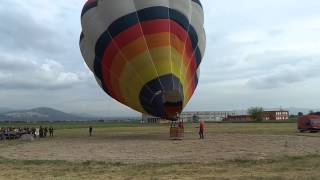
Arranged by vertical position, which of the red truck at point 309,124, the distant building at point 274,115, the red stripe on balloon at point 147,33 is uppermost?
the red stripe on balloon at point 147,33

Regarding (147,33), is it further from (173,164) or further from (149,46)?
(173,164)

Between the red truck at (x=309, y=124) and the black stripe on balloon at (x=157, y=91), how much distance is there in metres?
17.0

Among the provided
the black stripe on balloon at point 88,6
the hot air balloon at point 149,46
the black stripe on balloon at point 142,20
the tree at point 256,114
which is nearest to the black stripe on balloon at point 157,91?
the hot air balloon at point 149,46

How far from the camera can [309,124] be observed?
120ft

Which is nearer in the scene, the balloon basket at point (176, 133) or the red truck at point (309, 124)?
the balloon basket at point (176, 133)

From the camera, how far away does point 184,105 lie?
24.2 m

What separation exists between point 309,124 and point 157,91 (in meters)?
18.6

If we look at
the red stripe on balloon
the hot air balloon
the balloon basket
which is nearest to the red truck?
the balloon basket

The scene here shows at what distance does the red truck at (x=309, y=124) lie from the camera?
36625 mm

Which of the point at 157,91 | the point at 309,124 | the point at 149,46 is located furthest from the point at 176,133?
the point at 309,124

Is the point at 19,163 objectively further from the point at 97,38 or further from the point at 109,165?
the point at 97,38

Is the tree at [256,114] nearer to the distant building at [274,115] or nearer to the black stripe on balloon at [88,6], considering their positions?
the distant building at [274,115]

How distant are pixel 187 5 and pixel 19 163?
1195 cm

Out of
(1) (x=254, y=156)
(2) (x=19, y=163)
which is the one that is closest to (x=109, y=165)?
(2) (x=19, y=163)
